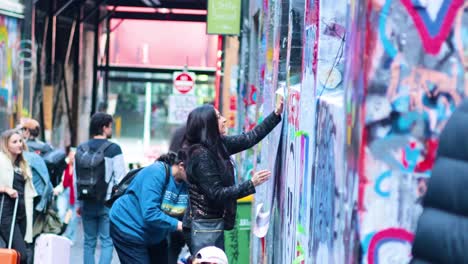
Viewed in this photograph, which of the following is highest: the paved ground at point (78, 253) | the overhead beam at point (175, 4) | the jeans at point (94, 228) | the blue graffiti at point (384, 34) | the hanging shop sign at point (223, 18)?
the overhead beam at point (175, 4)

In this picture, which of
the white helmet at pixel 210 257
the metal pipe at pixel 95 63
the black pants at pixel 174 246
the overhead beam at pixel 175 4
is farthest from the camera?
the metal pipe at pixel 95 63

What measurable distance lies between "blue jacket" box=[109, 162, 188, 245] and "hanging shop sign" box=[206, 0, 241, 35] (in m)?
12.0

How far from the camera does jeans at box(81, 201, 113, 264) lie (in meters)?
12.3

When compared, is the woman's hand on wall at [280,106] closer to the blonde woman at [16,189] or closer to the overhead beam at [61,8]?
the blonde woman at [16,189]

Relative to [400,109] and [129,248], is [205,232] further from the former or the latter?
[400,109]

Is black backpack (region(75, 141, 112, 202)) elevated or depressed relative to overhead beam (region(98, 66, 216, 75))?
depressed

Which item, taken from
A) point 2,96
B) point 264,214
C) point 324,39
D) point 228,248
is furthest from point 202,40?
point 324,39

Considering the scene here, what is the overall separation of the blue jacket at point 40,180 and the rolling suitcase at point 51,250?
1992 mm

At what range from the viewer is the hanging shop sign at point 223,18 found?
807 inches

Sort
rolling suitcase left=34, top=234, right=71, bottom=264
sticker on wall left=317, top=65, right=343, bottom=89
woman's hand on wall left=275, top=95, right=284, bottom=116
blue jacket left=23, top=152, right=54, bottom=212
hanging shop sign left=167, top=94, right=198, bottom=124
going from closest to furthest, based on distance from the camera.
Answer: sticker on wall left=317, top=65, right=343, bottom=89 < woman's hand on wall left=275, top=95, right=284, bottom=116 < rolling suitcase left=34, top=234, right=71, bottom=264 < blue jacket left=23, top=152, right=54, bottom=212 < hanging shop sign left=167, top=94, right=198, bottom=124

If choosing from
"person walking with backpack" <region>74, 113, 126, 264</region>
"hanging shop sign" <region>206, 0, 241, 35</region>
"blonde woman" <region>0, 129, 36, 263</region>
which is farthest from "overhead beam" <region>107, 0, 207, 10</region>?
"blonde woman" <region>0, 129, 36, 263</region>

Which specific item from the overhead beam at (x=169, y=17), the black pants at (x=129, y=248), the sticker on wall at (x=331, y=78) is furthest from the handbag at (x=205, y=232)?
the overhead beam at (x=169, y=17)

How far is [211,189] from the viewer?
7805mm

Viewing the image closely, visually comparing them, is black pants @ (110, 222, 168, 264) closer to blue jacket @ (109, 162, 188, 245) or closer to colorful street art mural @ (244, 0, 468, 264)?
blue jacket @ (109, 162, 188, 245)
